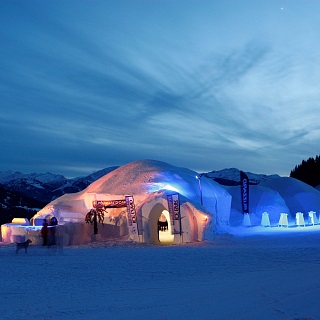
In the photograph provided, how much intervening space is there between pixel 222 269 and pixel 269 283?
2768mm

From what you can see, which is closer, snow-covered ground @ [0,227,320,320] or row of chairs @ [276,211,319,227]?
snow-covered ground @ [0,227,320,320]

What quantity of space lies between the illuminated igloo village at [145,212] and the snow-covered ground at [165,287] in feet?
27.7

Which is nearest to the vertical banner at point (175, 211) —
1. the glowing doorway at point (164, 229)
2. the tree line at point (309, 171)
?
the glowing doorway at point (164, 229)

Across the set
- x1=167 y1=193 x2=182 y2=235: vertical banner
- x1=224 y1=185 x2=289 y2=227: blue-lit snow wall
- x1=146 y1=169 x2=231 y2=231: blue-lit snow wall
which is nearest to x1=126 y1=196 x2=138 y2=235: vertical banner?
x1=146 y1=169 x2=231 y2=231: blue-lit snow wall

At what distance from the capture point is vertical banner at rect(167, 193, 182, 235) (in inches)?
958

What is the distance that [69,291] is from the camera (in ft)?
32.3

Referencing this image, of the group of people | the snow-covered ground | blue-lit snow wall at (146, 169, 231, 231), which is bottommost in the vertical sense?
the snow-covered ground

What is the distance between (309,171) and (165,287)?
242 feet

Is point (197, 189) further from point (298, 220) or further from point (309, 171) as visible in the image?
point (309, 171)

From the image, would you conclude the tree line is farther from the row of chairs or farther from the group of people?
the group of people

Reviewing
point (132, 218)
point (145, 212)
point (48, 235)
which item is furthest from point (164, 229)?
point (48, 235)

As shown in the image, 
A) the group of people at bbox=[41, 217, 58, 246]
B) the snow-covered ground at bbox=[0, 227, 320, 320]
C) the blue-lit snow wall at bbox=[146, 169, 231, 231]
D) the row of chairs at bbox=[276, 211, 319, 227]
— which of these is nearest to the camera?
the snow-covered ground at bbox=[0, 227, 320, 320]

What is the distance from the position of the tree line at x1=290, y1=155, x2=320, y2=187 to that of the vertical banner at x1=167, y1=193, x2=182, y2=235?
179 feet

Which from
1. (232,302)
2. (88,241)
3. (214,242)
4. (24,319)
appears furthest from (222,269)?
(88,241)
